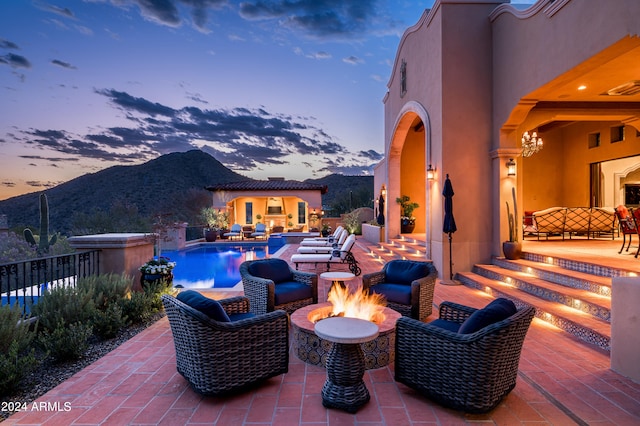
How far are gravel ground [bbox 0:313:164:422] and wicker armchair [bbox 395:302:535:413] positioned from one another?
3.29 metres

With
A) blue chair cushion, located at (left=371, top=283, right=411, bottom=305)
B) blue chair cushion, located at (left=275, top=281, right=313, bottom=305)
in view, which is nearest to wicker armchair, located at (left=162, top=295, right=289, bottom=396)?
blue chair cushion, located at (left=275, top=281, right=313, bottom=305)

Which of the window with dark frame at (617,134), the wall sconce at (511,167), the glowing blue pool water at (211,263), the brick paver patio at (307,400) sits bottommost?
the glowing blue pool water at (211,263)

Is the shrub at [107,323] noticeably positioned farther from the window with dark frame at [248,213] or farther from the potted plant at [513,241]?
the window with dark frame at [248,213]

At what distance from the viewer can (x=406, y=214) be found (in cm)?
1276

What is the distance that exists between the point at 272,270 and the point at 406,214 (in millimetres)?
8853

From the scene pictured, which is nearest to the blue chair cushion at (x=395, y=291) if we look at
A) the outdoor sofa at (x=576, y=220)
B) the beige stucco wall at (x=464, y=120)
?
the beige stucco wall at (x=464, y=120)

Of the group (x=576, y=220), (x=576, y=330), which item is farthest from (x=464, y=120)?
(x=576, y=220)

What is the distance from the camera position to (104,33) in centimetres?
1247

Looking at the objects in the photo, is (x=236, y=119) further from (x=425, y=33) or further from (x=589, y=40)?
(x=589, y=40)

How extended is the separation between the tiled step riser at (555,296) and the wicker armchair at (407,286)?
1.92 meters

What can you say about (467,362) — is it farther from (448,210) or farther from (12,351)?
(448,210)

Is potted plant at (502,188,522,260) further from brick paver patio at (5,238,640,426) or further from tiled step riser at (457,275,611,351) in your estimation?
brick paver patio at (5,238,640,426)

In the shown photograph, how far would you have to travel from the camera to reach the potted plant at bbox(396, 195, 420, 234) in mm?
12422

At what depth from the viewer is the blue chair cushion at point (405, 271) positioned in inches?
189
